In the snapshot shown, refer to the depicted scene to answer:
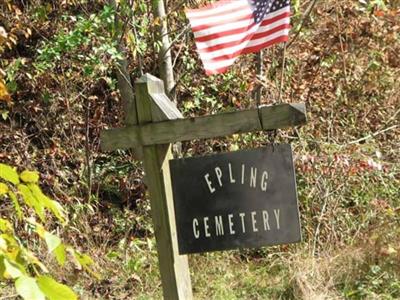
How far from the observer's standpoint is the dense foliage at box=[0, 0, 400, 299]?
5.40 meters

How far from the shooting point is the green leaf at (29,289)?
4.04ft

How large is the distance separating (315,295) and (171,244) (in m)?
2.03

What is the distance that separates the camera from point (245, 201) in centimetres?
298

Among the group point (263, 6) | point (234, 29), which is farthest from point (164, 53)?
point (234, 29)

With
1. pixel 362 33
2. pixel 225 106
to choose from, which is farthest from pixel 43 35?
pixel 362 33

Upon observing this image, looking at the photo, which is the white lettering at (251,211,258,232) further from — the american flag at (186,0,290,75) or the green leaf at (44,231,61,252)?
the green leaf at (44,231,61,252)

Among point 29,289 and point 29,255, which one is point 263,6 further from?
point 29,289

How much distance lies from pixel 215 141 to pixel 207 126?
13.2ft

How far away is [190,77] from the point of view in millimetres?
7555

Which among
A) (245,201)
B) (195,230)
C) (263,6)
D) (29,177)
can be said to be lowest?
(195,230)

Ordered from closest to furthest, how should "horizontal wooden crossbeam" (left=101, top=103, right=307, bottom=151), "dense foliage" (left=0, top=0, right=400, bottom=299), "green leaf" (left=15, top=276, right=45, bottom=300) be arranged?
"green leaf" (left=15, top=276, right=45, bottom=300) < "horizontal wooden crossbeam" (left=101, top=103, right=307, bottom=151) < "dense foliage" (left=0, top=0, right=400, bottom=299)

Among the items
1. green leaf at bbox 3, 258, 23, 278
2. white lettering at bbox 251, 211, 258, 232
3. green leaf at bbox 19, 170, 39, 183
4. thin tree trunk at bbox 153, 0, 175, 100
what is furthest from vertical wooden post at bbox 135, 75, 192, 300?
thin tree trunk at bbox 153, 0, 175, 100

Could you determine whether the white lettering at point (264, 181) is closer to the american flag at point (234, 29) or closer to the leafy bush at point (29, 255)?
the american flag at point (234, 29)

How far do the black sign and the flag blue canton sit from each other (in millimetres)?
1098
